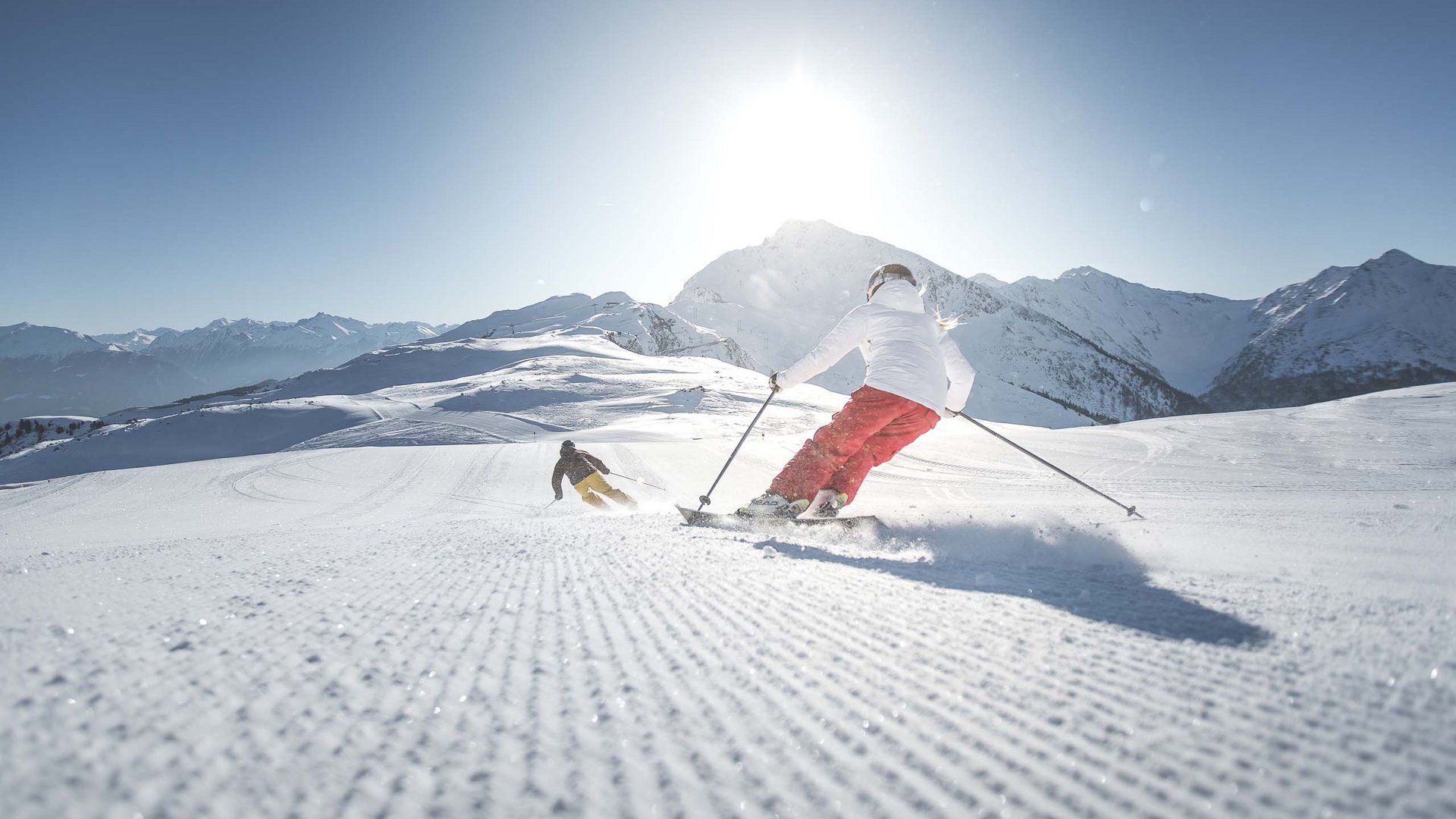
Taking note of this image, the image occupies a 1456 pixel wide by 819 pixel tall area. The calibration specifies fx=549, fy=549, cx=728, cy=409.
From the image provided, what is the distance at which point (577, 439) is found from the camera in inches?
693

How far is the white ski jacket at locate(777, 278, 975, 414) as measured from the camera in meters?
4.01

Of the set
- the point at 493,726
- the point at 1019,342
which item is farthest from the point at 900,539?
the point at 1019,342

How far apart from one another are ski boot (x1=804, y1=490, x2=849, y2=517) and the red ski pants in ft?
0.11

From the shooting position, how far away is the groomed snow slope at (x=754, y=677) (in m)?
0.76

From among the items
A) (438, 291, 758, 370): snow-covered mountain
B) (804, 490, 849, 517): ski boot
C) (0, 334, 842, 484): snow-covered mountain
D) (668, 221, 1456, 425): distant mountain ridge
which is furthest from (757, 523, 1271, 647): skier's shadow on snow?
(668, 221, 1456, 425): distant mountain ridge

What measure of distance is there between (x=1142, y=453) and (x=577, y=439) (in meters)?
14.7

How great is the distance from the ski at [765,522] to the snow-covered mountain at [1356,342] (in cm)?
16478

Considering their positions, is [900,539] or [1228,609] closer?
[1228,609]

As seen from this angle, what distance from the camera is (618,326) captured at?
80.9 meters

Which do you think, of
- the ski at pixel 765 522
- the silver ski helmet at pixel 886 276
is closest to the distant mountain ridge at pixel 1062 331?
the silver ski helmet at pixel 886 276

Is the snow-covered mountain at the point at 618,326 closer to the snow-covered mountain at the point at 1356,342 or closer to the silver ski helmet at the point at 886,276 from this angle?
the silver ski helmet at the point at 886,276

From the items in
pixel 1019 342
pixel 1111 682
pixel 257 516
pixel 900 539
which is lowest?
pixel 257 516

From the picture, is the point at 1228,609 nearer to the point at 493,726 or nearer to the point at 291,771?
the point at 493,726

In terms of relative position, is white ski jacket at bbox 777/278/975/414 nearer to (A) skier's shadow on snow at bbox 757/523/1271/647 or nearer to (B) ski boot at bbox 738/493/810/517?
(B) ski boot at bbox 738/493/810/517
